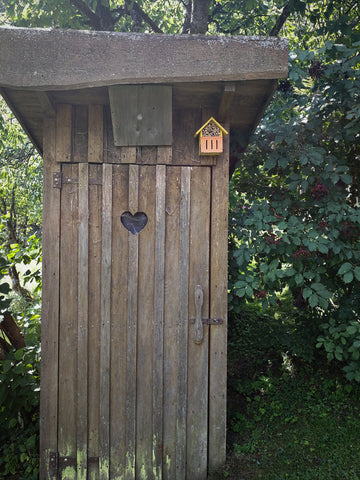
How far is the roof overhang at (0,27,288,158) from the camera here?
213 centimetres

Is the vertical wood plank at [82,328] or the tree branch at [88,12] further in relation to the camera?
the tree branch at [88,12]

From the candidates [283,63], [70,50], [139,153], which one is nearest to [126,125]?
[139,153]

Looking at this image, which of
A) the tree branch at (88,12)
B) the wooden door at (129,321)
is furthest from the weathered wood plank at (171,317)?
the tree branch at (88,12)

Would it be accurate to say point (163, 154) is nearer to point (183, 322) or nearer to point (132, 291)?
point (132, 291)

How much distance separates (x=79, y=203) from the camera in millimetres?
2588

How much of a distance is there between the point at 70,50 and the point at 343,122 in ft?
7.51

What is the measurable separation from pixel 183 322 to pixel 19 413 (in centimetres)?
180

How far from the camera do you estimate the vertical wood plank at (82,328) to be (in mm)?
2584

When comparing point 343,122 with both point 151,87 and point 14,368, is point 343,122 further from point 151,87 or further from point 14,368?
point 14,368

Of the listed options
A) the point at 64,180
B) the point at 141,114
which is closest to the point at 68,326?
the point at 64,180

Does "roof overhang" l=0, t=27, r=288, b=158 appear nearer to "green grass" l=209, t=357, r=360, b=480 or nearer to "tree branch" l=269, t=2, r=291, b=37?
"green grass" l=209, t=357, r=360, b=480

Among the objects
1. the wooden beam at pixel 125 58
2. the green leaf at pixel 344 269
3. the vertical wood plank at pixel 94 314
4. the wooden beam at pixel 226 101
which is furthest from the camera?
the green leaf at pixel 344 269

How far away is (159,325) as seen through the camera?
2.64 metres

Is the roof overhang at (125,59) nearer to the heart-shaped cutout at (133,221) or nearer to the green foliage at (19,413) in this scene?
the heart-shaped cutout at (133,221)
